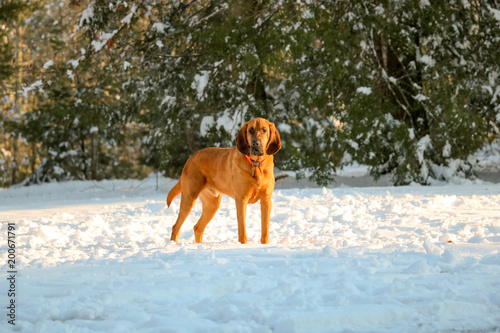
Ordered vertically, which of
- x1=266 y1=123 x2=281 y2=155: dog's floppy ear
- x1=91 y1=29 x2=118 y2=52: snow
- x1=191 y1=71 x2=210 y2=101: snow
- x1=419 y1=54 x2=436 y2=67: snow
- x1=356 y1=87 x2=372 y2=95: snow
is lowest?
x1=266 y1=123 x2=281 y2=155: dog's floppy ear

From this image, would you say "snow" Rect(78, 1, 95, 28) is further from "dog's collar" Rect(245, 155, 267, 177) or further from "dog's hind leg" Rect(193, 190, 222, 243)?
"dog's collar" Rect(245, 155, 267, 177)

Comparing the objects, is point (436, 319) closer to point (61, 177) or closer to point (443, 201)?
point (443, 201)

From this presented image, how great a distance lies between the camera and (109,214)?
30.3 feet

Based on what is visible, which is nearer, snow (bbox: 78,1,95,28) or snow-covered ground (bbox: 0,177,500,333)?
snow-covered ground (bbox: 0,177,500,333)

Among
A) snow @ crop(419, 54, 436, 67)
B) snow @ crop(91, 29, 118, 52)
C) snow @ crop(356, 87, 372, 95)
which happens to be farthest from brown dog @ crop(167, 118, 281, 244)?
snow @ crop(419, 54, 436, 67)

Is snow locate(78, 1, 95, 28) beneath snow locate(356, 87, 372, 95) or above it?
above

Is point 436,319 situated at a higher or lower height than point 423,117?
lower

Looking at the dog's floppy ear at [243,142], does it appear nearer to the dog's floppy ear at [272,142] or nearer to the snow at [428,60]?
the dog's floppy ear at [272,142]

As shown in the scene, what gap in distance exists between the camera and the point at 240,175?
553cm

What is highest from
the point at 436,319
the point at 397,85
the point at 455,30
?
the point at 455,30

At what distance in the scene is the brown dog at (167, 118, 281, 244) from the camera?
5.44m

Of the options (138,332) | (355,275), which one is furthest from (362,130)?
(138,332)

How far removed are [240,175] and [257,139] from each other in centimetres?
44

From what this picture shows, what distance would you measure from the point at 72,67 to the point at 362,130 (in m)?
7.22
